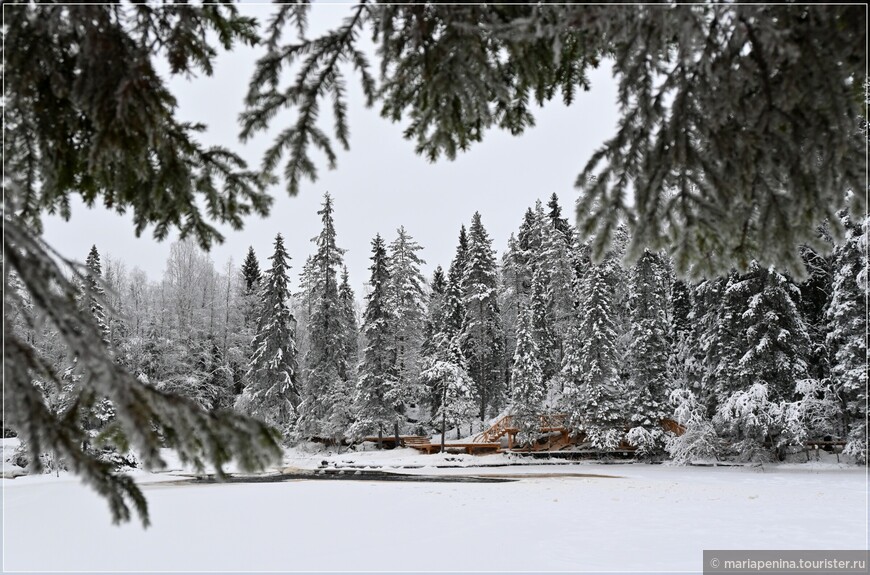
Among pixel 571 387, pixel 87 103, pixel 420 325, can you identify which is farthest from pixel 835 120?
pixel 420 325

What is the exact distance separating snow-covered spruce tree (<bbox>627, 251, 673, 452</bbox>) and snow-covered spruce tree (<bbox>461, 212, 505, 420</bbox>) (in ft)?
41.9

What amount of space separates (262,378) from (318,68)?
33.6 m

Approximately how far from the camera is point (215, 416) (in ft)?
8.37

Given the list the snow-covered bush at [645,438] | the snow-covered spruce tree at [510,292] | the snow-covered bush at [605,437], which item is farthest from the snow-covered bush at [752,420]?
the snow-covered spruce tree at [510,292]

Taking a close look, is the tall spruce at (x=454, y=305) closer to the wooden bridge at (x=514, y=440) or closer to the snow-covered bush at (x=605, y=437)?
the wooden bridge at (x=514, y=440)

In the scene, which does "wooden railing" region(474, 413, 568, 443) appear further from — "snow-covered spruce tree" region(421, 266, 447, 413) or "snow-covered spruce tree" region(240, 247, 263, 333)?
"snow-covered spruce tree" region(240, 247, 263, 333)

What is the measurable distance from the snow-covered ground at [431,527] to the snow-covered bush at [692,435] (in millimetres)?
6599

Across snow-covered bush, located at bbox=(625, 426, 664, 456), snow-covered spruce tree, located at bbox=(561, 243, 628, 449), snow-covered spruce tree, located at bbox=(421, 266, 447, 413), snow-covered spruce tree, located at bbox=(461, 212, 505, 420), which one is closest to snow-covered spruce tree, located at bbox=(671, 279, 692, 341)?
snow-covered spruce tree, located at bbox=(561, 243, 628, 449)

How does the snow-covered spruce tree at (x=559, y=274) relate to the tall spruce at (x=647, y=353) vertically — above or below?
above

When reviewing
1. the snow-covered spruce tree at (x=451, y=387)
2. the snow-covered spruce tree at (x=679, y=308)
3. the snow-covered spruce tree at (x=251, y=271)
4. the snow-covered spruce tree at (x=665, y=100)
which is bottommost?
the snow-covered spruce tree at (x=451, y=387)

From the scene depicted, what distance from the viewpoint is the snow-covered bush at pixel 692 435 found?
23156 millimetres

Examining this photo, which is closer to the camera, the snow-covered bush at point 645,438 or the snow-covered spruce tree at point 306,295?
the snow-covered bush at point 645,438

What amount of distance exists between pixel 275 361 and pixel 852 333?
2729 cm

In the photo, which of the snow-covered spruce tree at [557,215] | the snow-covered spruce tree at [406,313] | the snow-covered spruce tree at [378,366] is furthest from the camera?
the snow-covered spruce tree at [557,215]
